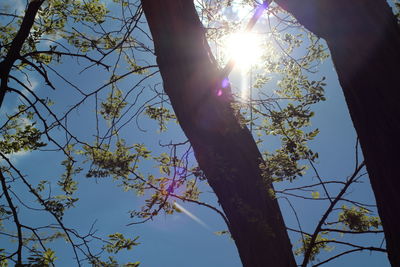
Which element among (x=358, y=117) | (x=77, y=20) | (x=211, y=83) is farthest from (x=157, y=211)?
(x=77, y=20)

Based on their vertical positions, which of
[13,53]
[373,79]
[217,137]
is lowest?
[373,79]

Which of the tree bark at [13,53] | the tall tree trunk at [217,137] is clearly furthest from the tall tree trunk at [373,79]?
the tree bark at [13,53]

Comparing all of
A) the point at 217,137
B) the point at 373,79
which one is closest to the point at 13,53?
the point at 217,137

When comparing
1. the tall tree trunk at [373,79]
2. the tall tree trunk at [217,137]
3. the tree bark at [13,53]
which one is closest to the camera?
the tall tree trunk at [373,79]

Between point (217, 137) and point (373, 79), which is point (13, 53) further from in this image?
point (373, 79)

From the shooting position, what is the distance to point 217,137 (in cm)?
278

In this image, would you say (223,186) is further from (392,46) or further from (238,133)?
(392,46)

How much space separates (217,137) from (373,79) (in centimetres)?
140

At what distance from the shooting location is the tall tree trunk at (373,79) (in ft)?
4.99

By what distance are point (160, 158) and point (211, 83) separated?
2830 millimetres

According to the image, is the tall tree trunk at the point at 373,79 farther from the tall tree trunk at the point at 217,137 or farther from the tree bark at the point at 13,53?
the tree bark at the point at 13,53

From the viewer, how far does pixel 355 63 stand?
1.67 metres

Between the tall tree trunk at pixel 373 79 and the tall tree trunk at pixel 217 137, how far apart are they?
111 cm

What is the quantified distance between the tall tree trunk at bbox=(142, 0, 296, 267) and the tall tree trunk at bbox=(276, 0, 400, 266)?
43.7 inches
